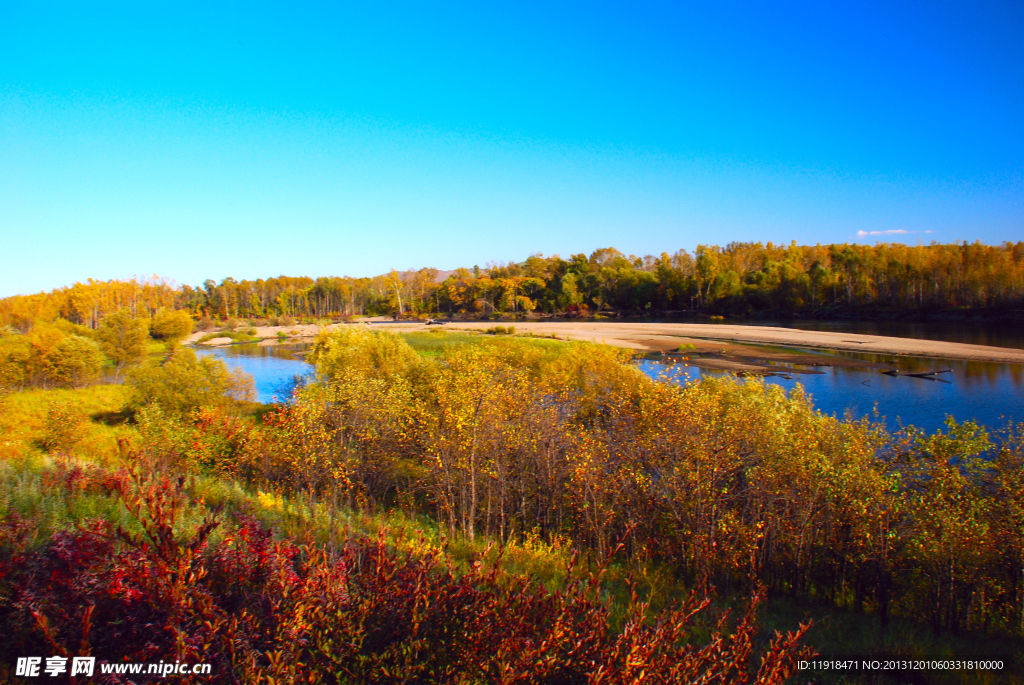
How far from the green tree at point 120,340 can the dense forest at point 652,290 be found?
24.6 meters

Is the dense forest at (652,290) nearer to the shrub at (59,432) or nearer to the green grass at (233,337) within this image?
the green grass at (233,337)

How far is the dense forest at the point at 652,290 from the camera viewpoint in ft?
238

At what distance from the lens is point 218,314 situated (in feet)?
408

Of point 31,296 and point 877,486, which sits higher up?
point 31,296

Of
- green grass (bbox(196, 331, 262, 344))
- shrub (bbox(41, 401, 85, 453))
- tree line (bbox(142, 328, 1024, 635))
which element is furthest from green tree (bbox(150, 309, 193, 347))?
tree line (bbox(142, 328, 1024, 635))

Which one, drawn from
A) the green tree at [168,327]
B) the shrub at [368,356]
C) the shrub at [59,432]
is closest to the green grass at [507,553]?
the shrub at [59,432]

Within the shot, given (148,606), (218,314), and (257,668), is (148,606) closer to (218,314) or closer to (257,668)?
(257,668)

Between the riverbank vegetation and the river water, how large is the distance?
3.85 metres

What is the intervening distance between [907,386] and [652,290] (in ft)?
244

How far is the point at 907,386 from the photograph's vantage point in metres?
30.6

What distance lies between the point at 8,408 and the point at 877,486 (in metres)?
28.3

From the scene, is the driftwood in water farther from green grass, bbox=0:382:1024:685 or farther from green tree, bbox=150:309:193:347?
green tree, bbox=150:309:193:347

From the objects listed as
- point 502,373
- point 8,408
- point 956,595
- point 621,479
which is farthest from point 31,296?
point 956,595

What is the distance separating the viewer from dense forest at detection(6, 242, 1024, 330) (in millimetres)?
72438
